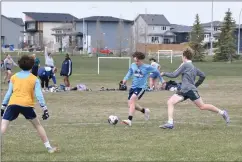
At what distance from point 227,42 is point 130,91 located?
199 feet

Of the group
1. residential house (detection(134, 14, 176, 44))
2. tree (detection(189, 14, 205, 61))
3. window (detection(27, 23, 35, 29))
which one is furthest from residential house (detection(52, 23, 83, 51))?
tree (detection(189, 14, 205, 61))

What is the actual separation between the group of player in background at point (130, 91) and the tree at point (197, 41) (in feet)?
196

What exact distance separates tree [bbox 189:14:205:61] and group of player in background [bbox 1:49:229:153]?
59745 mm

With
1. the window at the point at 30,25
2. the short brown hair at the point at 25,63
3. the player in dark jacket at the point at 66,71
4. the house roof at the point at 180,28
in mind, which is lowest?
the player in dark jacket at the point at 66,71

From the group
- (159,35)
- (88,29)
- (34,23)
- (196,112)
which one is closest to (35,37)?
(34,23)

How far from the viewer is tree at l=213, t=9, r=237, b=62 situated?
71812 millimetres

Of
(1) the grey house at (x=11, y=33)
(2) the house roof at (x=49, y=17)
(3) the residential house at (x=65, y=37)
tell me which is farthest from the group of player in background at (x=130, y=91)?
(2) the house roof at (x=49, y=17)

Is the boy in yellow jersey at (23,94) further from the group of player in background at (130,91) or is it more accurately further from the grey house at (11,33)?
the grey house at (11,33)

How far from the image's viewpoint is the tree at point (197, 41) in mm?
73938

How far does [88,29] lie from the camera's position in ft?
417

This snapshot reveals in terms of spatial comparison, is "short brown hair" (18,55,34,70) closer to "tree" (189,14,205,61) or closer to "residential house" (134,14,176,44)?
"tree" (189,14,205,61)

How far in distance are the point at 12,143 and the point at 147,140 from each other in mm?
2642

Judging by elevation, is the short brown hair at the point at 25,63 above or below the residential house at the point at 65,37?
below

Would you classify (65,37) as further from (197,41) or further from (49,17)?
(197,41)
